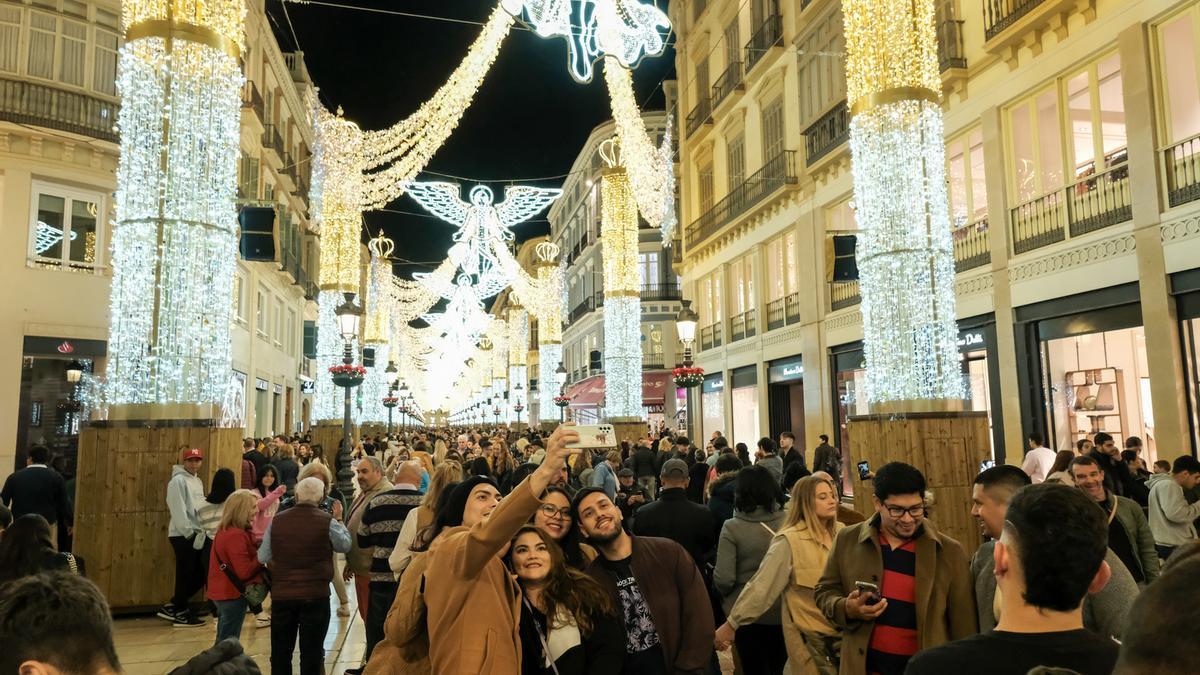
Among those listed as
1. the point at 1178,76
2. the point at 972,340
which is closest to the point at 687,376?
the point at 972,340

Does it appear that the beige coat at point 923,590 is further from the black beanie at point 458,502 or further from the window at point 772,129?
the window at point 772,129

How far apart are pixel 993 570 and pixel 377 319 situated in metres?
26.5

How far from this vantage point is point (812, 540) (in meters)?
4.64

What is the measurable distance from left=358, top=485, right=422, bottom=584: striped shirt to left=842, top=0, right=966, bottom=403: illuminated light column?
5.86m

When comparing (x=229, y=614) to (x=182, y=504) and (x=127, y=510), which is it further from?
(x=127, y=510)

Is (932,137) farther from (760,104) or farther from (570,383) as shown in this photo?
(570,383)

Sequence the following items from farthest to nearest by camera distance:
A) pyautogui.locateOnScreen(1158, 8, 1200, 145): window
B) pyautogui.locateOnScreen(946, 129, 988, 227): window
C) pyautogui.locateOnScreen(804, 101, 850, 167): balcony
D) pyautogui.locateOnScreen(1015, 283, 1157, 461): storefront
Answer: pyautogui.locateOnScreen(804, 101, 850, 167): balcony → pyautogui.locateOnScreen(946, 129, 988, 227): window → pyautogui.locateOnScreen(1015, 283, 1157, 461): storefront → pyautogui.locateOnScreen(1158, 8, 1200, 145): window

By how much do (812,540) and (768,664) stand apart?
3.64 feet

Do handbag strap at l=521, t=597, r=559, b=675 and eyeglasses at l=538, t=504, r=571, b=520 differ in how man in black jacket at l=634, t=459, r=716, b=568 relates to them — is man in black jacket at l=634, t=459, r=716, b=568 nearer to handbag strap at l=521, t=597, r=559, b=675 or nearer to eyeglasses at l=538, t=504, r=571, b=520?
eyeglasses at l=538, t=504, r=571, b=520

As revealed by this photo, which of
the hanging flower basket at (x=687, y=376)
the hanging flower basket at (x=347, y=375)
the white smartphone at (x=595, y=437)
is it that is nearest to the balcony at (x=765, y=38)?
the hanging flower basket at (x=687, y=376)

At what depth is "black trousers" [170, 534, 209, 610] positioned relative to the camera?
28.1 ft

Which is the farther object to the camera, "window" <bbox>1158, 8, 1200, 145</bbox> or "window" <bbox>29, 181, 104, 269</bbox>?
"window" <bbox>29, 181, 104, 269</bbox>

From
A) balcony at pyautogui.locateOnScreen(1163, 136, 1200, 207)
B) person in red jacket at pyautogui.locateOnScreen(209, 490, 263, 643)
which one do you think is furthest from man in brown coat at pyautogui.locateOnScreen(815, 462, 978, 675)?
balcony at pyautogui.locateOnScreen(1163, 136, 1200, 207)

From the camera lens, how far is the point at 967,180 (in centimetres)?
1608
